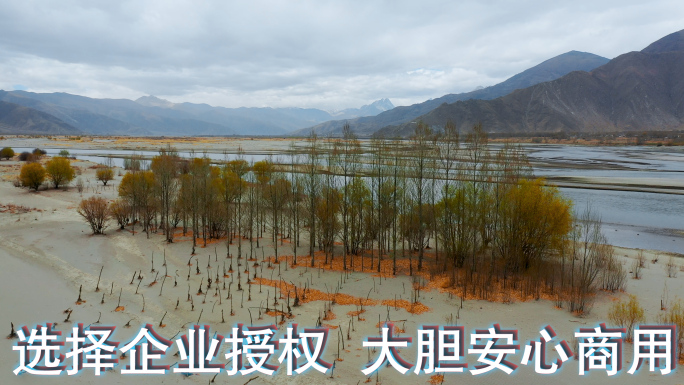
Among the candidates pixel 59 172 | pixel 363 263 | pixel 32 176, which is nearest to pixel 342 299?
pixel 363 263

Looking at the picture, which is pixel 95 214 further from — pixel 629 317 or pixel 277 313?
pixel 629 317

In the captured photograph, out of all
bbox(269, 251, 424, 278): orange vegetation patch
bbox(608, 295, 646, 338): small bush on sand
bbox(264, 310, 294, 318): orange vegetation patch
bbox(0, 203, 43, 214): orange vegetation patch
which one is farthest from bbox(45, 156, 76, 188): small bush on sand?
bbox(608, 295, 646, 338): small bush on sand

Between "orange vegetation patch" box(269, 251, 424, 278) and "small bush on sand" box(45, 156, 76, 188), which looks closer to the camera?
"orange vegetation patch" box(269, 251, 424, 278)

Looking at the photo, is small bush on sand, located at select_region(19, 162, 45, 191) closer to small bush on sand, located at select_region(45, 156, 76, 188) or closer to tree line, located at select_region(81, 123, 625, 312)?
small bush on sand, located at select_region(45, 156, 76, 188)

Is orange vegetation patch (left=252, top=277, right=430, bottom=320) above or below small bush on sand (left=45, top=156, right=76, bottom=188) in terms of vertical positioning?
below

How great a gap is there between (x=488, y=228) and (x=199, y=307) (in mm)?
14690

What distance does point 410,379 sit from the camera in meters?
10.4

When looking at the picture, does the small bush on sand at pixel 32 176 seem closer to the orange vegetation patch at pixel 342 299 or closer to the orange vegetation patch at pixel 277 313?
the orange vegetation patch at pixel 342 299

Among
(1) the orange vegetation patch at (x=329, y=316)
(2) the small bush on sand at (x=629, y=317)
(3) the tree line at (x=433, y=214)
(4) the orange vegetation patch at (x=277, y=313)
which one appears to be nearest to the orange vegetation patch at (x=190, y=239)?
(3) the tree line at (x=433, y=214)

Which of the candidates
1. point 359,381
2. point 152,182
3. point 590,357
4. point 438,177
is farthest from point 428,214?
point 152,182

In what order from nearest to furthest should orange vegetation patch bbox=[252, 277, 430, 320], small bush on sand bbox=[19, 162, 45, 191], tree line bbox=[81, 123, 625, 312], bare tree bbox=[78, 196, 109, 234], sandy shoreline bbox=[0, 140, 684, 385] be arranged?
sandy shoreline bbox=[0, 140, 684, 385] → orange vegetation patch bbox=[252, 277, 430, 320] → tree line bbox=[81, 123, 625, 312] → bare tree bbox=[78, 196, 109, 234] → small bush on sand bbox=[19, 162, 45, 191]

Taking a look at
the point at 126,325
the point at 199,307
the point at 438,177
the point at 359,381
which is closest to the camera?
the point at 359,381

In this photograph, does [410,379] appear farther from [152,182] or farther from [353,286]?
[152,182]

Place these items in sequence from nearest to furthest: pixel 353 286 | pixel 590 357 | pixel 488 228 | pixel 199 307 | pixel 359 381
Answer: pixel 359 381
pixel 590 357
pixel 199 307
pixel 353 286
pixel 488 228
